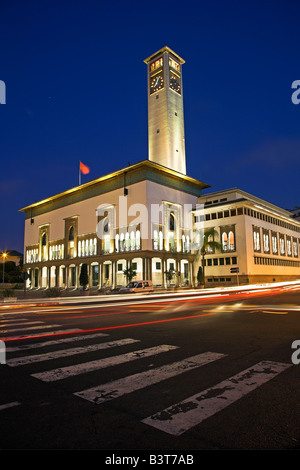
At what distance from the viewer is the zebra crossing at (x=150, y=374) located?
10.7 feet

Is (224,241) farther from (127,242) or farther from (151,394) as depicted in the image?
(151,394)

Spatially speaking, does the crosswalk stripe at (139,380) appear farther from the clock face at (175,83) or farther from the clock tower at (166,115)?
the clock face at (175,83)

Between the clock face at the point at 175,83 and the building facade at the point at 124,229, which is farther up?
the clock face at the point at 175,83

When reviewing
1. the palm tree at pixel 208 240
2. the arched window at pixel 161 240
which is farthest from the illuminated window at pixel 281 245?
the arched window at pixel 161 240

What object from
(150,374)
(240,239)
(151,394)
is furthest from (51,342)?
(240,239)

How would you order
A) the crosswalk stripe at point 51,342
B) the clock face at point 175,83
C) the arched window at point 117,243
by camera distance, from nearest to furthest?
the crosswalk stripe at point 51,342
the arched window at point 117,243
the clock face at point 175,83

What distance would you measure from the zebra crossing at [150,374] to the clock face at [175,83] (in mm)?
72174

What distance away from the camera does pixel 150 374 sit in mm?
4684

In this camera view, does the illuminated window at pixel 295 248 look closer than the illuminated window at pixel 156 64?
No

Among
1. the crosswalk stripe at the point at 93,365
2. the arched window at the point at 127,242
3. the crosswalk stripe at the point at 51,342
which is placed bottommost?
the crosswalk stripe at the point at 51,342

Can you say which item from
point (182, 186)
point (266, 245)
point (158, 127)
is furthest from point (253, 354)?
point (158, 127)

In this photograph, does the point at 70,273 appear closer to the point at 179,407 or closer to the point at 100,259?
the point at 100,259

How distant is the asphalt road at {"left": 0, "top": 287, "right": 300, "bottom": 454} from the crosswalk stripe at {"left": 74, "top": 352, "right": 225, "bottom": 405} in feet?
0.04

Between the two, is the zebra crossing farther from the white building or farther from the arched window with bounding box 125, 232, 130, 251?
the arched window with bounding box 125, 232, 130, 251
